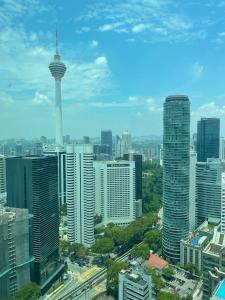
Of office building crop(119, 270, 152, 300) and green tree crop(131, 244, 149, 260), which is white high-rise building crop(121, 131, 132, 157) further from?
office building crop(119, 270, 152, 300)

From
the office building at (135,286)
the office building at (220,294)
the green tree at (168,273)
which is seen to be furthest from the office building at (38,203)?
the office building at (220,294)

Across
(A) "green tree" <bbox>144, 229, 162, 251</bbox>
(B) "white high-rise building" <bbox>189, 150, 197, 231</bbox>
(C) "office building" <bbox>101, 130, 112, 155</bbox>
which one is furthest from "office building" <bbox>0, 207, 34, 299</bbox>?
(C) "office building" <bbox>101, 130, 112, 155</bbox>

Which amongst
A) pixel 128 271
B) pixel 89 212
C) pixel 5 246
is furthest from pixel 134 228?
pixel 5 246

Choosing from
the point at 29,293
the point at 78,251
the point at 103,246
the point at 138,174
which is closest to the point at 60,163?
the point at 138,174

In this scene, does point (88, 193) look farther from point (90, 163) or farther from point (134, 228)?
point (134, 228)

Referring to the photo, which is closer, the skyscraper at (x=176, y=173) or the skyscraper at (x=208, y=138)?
the skyscraper at (x=176, y=173)

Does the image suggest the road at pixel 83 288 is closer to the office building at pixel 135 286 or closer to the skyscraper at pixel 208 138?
the office building at pixel 135 286

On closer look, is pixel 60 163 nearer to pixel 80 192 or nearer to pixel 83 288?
pixel 80 192
